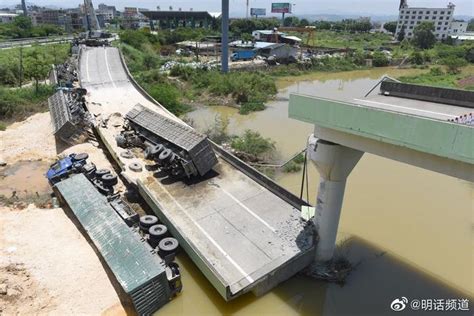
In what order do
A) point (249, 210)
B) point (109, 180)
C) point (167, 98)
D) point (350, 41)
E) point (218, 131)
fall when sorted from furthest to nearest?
point (350, 41)
point (167, 98)
point (218, 131)
point (109, 180)
point (249, 210)

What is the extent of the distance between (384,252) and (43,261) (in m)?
12.8

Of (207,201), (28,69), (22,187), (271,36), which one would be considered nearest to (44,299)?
(207,201)

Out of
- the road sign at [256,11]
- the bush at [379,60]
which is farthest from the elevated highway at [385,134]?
the road sign at [256,11]

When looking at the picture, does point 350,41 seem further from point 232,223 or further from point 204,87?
point 232,223

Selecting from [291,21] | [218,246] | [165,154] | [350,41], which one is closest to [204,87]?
[165,154]

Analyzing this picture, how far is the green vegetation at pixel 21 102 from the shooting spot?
26.1m

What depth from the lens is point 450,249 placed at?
517 inches

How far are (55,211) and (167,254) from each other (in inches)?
263

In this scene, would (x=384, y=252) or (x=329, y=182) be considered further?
(x=384, y=252)

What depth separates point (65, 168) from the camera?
51.9ft

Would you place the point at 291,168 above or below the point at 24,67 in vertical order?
below

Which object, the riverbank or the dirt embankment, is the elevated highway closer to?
the riverbank

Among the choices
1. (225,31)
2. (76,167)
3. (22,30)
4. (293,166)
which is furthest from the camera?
(22,30)

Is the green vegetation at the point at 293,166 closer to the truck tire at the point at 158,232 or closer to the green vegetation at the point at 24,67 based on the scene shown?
the truck tire at the point at 158,232
